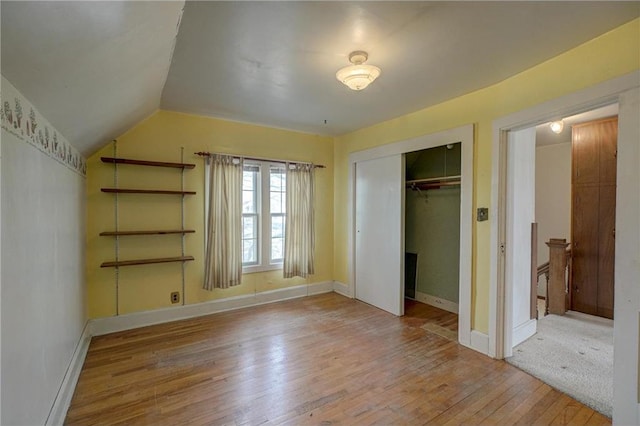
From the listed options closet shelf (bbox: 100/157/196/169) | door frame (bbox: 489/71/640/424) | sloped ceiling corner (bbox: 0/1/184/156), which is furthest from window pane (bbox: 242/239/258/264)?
door frame (bbox: 489/71/640/424)

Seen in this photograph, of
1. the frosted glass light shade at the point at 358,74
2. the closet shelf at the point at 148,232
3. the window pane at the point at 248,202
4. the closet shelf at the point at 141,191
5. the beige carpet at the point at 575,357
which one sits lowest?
the beige carpet at the point at 575,357

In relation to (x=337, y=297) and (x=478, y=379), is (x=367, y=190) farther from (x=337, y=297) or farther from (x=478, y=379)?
(x=478, y=379)

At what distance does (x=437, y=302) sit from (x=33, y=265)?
4249 mm

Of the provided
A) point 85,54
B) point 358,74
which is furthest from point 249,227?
point 85,54

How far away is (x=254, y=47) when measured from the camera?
6.80 feet

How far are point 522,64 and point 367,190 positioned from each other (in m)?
2.30

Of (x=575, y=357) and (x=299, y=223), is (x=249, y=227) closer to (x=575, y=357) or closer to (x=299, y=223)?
(x=299, y=223)

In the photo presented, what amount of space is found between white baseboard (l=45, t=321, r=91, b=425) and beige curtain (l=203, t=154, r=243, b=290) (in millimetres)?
1270

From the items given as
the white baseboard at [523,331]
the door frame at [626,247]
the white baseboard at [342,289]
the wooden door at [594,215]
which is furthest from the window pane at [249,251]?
the wooden door at [594,215]

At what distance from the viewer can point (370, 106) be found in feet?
11.0

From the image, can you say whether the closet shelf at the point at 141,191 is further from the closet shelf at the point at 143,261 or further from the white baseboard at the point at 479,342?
the white baseboard at the point at 479,342

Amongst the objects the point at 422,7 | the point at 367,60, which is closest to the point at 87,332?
the point at 367,60

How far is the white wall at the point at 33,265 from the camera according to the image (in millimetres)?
1220

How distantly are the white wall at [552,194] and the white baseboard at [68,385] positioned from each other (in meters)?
6.26
